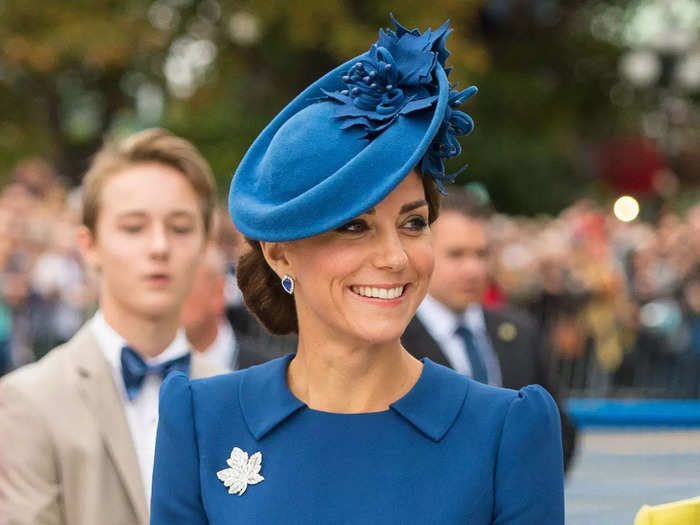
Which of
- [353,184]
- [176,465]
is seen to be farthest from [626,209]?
[353,184]

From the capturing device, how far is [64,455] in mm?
3465

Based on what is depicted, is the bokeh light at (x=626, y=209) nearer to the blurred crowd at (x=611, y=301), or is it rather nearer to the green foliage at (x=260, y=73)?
the green foliage at (x=260, y=73)

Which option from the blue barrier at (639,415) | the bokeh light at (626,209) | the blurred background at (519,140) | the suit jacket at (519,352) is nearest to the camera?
the blue barrier at (639,415)

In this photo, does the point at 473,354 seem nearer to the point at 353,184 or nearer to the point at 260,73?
the point at 353,184

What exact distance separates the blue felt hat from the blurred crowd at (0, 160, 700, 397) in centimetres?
855

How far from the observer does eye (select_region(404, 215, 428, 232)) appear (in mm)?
2580

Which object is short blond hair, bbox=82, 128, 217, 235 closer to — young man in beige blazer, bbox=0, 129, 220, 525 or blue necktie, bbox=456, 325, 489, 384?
young man in beige blazer, bbox=0, 129, 220, 525

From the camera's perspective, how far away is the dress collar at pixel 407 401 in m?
2.61

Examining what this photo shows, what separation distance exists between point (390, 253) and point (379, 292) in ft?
0.26

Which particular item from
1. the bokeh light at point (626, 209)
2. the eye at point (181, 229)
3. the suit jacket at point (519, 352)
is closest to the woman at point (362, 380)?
the eye at point (181, 229)

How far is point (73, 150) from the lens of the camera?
86.3 feet

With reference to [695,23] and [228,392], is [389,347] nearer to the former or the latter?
[228,392]

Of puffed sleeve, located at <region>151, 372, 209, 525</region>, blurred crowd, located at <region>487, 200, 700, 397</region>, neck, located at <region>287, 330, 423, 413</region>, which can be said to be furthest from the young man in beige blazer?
blurred crowd, located at <region>487, 200, 700, 397</region>

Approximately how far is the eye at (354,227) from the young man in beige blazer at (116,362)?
4.14 feet
